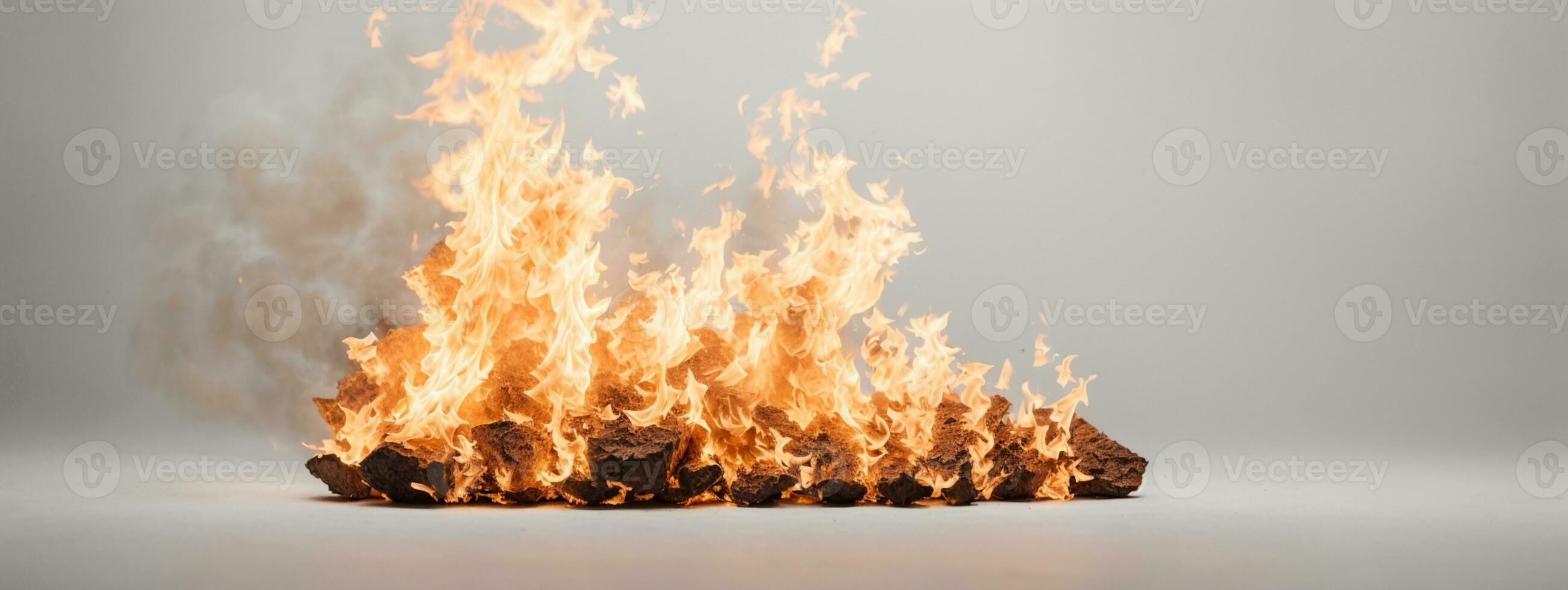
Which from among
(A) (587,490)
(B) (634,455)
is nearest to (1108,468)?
(B) (634,455)

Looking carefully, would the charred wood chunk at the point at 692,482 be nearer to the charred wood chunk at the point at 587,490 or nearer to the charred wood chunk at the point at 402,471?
the charred wood chunk at the point at 587,490

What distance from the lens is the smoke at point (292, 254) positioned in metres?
13.1

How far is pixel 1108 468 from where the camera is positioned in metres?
11.5

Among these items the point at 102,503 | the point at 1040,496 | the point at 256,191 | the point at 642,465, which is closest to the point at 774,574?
the point at 642,465

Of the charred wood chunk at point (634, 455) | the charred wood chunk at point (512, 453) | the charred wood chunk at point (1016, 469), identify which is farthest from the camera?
the charred wood chunk at point (1016, 469)

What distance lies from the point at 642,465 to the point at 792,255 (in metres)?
2.56

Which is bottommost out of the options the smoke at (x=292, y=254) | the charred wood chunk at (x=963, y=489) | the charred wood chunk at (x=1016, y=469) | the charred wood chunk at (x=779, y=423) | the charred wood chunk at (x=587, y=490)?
the charred wood chunk at (x=587, y=490)

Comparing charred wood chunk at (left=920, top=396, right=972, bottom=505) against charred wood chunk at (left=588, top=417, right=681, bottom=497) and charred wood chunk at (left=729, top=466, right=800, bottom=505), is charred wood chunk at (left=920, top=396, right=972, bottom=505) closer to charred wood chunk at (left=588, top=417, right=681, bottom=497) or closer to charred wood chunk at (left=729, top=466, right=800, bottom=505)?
charred wood chunk at (left=729, top=466, right=800, bottom=505)

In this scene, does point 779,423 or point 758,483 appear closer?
point 758,483

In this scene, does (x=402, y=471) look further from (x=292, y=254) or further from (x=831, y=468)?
(x=292, y=254)

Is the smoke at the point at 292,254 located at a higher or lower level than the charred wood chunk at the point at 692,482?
higher

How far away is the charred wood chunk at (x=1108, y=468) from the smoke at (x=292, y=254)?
622 centimetres

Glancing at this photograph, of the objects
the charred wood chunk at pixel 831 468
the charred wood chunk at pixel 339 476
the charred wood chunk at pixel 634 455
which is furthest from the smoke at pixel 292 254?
the charred wood chunk at pixel 831 468

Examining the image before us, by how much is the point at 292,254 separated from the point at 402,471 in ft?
12.7
